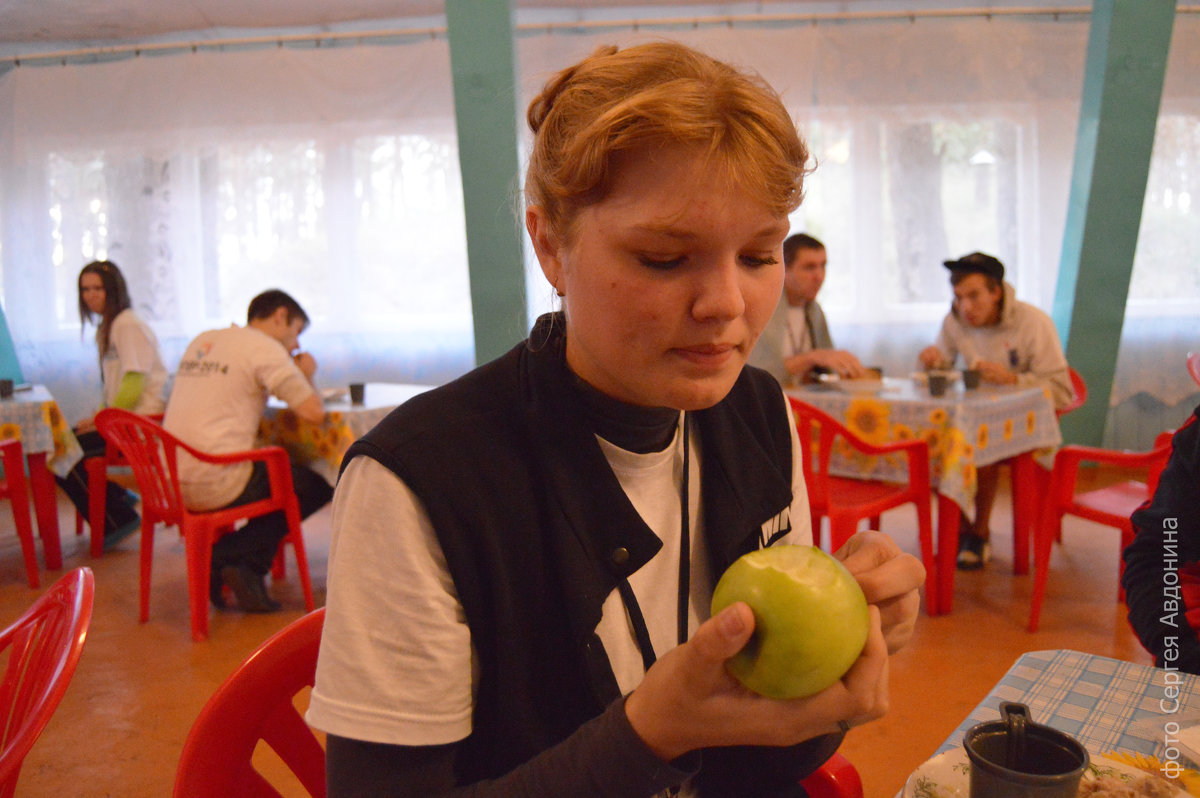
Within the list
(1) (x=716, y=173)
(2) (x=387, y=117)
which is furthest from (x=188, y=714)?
(2) (x=387, y=117)

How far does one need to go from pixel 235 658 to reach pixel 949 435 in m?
2.62

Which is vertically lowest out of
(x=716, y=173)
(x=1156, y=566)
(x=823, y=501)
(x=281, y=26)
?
(x=823, y=501)

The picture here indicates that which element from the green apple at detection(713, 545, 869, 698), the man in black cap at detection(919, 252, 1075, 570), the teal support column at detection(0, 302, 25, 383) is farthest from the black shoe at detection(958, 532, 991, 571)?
the teal support column at detection(0, 302, 25, 383)

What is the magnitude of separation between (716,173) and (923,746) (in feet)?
6.54

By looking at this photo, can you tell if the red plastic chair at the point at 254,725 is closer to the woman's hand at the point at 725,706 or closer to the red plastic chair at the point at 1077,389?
the woman's hand at the point at 725,706

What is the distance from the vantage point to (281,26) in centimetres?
566

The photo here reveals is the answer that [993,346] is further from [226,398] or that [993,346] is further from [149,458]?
[149,458]

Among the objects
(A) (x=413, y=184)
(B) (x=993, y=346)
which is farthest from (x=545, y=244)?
(A) (x=413, y=184)

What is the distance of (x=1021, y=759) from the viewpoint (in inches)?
24.9

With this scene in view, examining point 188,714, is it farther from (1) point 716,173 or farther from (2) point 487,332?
(1) point 716,173

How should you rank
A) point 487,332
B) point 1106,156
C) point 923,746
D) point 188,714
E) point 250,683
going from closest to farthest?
1. point 250,683
2. point 923,746
3. point 188,714
4. point 487,332
5. point 1106,156

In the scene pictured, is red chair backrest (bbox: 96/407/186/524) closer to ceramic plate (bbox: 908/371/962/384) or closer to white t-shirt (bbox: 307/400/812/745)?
white t-shirt (bbox: 307/400/812/745)

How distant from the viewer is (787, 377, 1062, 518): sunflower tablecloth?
2.96 meters

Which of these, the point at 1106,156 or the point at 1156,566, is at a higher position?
the point at 1106,156
